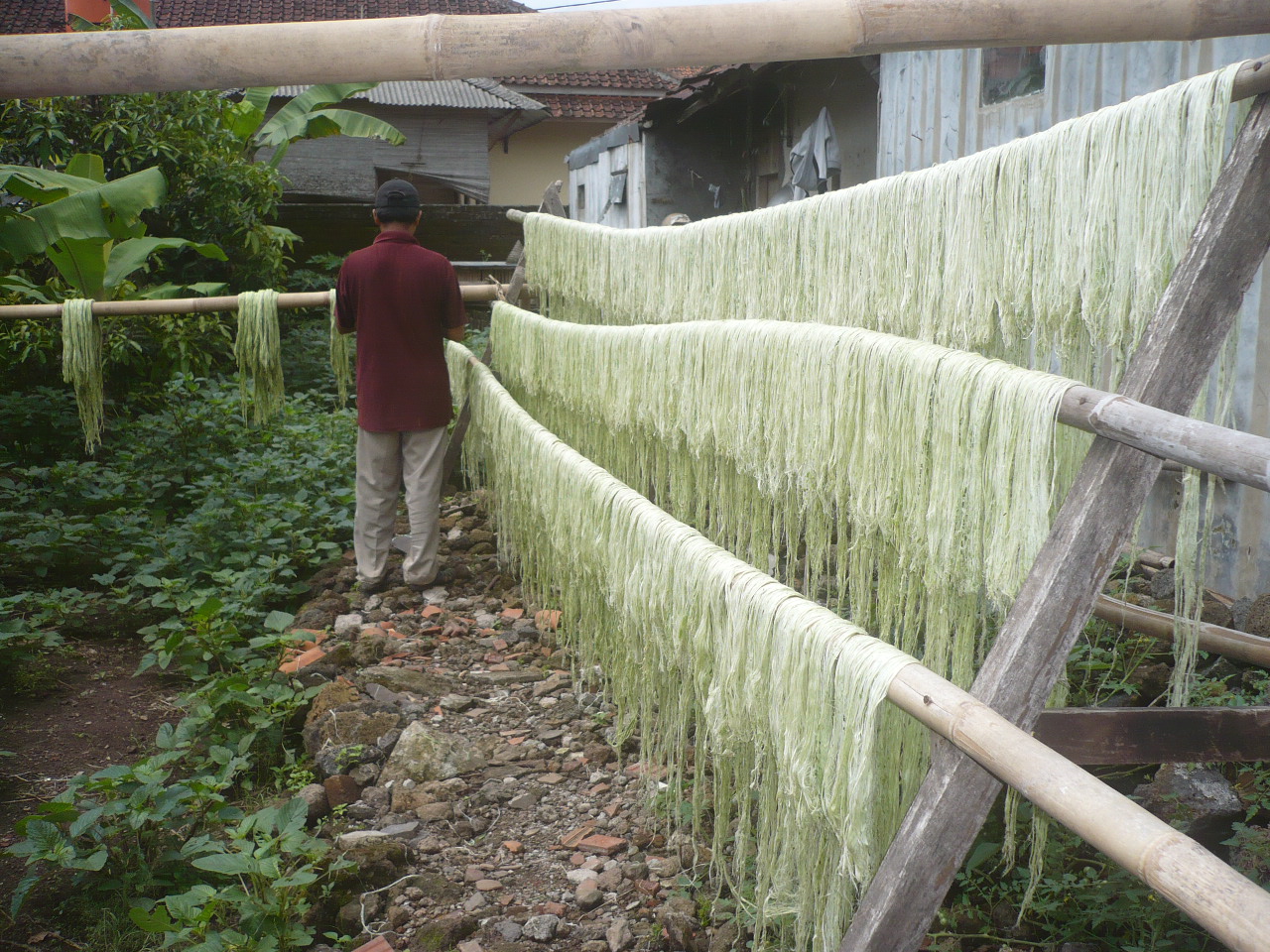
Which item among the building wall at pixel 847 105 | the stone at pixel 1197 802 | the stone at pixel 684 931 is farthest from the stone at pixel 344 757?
the building wall at pixel 847 105

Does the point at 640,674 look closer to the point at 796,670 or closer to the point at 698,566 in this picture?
the point at 698,566

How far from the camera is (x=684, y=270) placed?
3047 millimetres

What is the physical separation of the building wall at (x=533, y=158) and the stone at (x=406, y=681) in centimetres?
1419

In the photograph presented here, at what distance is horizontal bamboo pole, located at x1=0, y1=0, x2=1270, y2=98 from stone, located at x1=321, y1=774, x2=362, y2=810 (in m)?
2.07

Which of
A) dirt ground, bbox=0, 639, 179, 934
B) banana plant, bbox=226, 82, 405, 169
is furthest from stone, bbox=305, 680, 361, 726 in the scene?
banana plant, bbox=226, 82, 405, 169

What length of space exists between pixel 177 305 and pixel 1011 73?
414 centimetres

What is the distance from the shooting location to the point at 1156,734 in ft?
6.30

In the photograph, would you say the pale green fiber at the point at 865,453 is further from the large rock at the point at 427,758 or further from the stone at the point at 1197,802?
the large rock at the point at 427,758

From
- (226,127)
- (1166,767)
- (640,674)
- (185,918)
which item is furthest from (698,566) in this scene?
(226,127)

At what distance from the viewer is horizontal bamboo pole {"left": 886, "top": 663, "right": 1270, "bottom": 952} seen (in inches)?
36.3

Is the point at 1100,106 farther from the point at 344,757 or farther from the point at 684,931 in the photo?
the point at 344,757

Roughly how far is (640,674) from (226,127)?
757 cm

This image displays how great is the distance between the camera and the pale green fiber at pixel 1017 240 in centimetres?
152

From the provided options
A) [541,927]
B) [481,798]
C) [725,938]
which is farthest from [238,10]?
[725,938]
